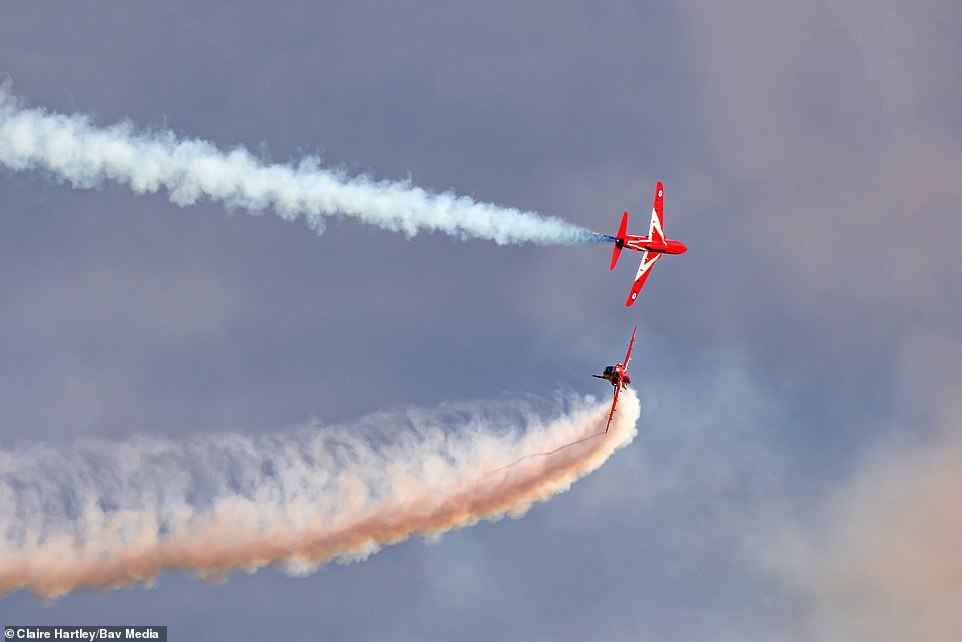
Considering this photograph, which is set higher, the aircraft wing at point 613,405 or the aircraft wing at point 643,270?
the aircraft wing at point 643,270

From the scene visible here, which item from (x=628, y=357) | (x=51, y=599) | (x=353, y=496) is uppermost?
(x=628, y=357)

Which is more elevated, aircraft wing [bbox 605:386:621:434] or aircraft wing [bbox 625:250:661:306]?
aircraft wing [bbox 625:250:661:306]

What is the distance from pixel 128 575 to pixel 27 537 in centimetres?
507

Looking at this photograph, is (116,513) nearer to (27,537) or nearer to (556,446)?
(27,537)

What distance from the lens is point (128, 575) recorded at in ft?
255

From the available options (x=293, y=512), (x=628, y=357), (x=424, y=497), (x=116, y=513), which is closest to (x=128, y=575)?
(x=116, y=513)

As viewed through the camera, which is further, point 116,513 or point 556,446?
point 556,446

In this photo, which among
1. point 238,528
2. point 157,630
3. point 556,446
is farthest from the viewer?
point 157,630

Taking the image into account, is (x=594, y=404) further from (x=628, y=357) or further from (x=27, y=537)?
(x=27, y=537)

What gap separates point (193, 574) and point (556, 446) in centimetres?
1972

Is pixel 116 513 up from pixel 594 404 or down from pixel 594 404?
down

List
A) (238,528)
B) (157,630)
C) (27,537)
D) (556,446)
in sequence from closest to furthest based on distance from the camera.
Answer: (27,537)
(238,528)
(556,446)
(157,630)

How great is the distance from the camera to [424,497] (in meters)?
84.2

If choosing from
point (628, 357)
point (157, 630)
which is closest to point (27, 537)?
point (157, 630)
